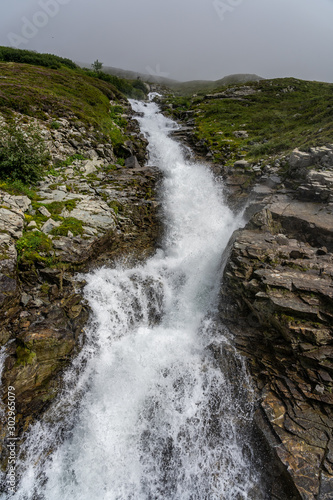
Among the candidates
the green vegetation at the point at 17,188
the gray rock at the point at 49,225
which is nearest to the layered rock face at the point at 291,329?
the gray rock at the point at 49,225

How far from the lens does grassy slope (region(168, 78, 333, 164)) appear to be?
2002 cm

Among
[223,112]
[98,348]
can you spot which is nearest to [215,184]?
[98,348]

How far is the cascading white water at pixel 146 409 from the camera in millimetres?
7266

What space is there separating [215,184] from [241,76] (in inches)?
4031

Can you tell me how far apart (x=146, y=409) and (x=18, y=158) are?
13.9 metres

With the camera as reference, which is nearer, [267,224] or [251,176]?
[267,224]

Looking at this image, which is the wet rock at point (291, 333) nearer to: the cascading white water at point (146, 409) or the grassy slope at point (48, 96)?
the cascading white water at point (146, 409)

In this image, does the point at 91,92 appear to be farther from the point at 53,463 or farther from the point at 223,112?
the point at 53,463

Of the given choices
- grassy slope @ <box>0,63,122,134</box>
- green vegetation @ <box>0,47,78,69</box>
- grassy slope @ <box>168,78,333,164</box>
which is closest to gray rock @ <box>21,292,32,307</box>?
grassy slope @ <box>0,63,122,134</box>

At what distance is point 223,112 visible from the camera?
37.3 meters

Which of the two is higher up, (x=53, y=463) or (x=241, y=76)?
(x=241, y=76)

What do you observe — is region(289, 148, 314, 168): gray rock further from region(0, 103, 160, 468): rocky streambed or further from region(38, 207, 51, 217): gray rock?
region(38, 207, 51, 217): gray rock

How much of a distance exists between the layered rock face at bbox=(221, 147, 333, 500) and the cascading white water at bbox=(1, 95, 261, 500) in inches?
39.6

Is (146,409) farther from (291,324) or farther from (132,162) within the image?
(132,162)
